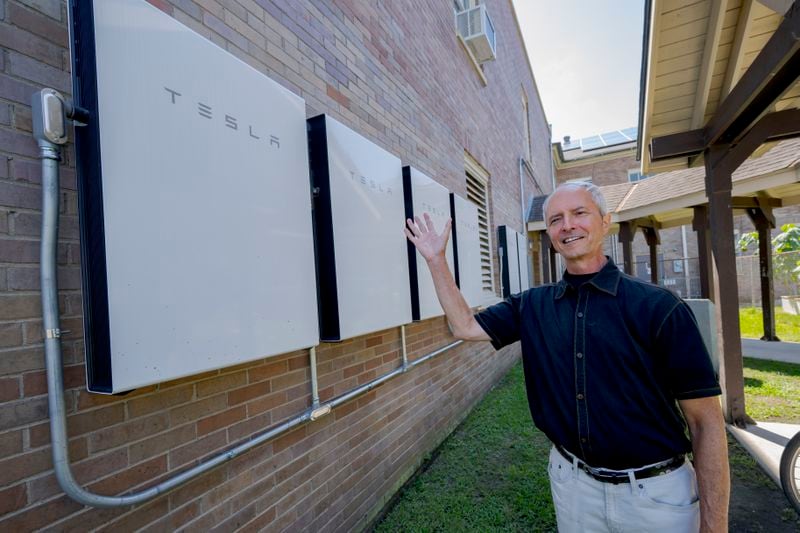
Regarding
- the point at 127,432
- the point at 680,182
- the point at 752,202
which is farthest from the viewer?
the point at 680,182

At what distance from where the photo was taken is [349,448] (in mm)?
2355

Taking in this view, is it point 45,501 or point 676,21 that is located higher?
point 676,21

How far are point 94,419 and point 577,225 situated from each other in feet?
5.63

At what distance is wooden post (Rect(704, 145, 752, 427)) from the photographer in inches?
150

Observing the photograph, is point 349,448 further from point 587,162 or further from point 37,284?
point 587,162

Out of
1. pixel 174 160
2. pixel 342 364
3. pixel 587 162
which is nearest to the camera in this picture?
pixel 174 160

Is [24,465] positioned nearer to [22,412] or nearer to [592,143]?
[22,412]

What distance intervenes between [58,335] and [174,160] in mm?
579

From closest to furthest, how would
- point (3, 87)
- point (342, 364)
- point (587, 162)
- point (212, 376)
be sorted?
point (3, 87), point (212, 376), point (342, 364), point (587, 162)

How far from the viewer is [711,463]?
4.15 ft

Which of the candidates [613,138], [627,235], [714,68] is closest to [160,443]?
[714,68]

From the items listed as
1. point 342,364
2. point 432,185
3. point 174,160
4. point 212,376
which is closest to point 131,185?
point 174,160

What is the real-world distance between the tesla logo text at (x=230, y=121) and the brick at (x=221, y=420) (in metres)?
1.08

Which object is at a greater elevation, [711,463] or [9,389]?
[9,389]
